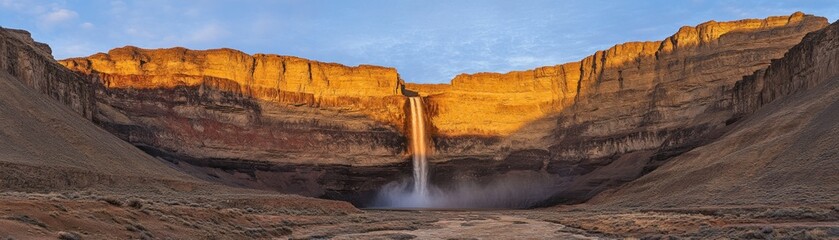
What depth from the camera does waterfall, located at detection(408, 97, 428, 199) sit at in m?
79.1

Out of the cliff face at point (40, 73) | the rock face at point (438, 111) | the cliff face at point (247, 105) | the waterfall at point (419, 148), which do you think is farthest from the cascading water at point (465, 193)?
the cliff face at point (40, 73)

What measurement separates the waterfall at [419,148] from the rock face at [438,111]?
156cm

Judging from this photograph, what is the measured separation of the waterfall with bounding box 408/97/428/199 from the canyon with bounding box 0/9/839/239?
0.26 meters

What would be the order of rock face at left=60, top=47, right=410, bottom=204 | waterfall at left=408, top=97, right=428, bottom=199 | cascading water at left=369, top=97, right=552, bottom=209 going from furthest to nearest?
waterfall at left=408, top=97, right=428, bottom=199
cascading water at left=369, top=97, right=552, bottom=209
rock face at left=60, top=47, right=410, bottom=204

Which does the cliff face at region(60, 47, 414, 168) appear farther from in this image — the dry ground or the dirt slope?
the dry ground

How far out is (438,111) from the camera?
89188 millimetres

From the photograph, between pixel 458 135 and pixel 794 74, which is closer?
pixel 794 74

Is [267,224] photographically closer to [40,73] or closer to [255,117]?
[40,73]

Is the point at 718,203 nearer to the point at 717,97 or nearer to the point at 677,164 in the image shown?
the point at 677,164

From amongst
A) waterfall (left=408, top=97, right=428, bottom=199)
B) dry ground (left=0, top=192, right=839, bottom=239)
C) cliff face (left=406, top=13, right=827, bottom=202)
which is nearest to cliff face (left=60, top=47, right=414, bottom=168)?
waterfall (left=408, top=97, right=428, bottom=199)

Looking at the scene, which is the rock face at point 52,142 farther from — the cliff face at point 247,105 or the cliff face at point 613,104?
the cliff face at point 613,104

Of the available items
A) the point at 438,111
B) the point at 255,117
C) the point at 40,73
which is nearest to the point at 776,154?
the point at 438,111

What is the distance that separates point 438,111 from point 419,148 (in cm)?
791

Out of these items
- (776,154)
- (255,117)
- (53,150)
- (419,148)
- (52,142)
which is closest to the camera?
(53,150)
